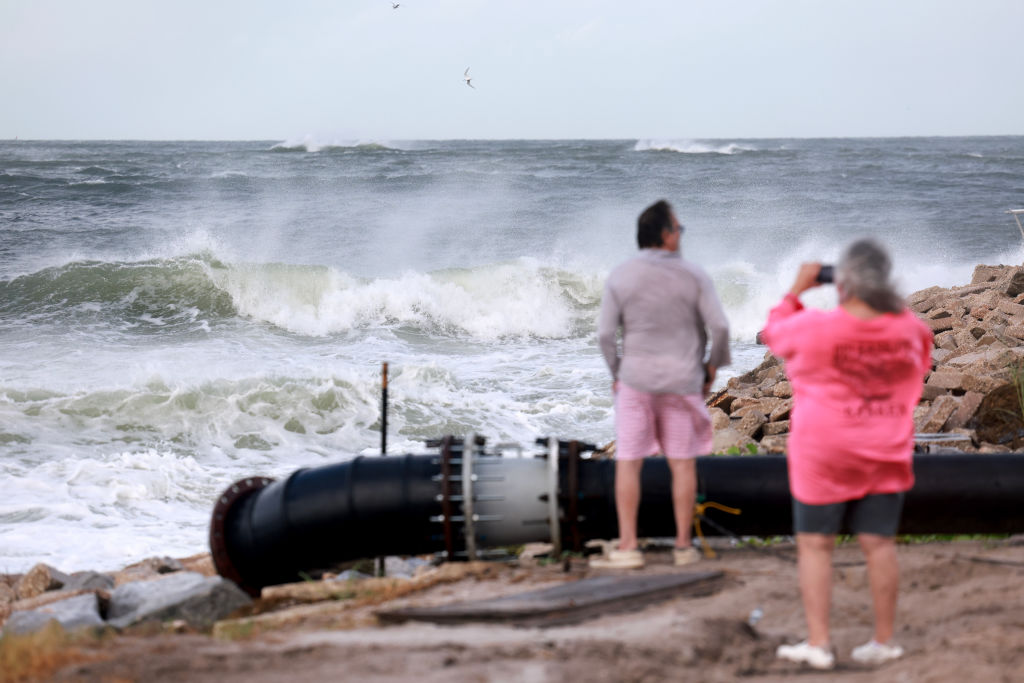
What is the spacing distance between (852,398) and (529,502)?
2.02 metres

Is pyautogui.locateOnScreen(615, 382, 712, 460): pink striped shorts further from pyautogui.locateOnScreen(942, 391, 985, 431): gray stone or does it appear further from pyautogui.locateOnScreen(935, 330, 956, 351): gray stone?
pyautogui.locateOnScreen(935, 330, 956, 351): gray stone

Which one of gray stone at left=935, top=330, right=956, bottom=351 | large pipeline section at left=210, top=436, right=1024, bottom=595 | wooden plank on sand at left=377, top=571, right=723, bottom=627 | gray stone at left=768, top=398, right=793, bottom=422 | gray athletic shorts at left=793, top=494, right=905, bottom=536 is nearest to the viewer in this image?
gray athletic shorts at left=793, top=494, right=905, bottom=536

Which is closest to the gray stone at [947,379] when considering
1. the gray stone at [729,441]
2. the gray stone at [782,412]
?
the gray stone at [782,412]

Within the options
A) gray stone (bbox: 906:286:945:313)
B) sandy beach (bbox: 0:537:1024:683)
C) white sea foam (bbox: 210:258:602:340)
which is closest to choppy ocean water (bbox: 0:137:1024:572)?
white sea foam (bbox: 210:258:602:340)

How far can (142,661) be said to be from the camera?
3838 millimetres

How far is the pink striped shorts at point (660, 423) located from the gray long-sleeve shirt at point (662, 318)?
2.9 inches

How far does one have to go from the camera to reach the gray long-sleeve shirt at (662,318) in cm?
492

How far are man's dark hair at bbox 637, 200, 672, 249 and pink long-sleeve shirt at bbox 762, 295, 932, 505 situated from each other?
126cm

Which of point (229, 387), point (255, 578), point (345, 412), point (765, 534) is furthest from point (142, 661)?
point (229, 387)

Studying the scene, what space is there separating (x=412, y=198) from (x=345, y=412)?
23.3m

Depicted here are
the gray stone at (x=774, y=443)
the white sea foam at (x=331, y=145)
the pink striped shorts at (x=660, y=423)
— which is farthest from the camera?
the white sea foam at (x=331, y=145)

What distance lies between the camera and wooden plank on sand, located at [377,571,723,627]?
442cm

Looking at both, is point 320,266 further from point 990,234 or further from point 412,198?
point 990,234

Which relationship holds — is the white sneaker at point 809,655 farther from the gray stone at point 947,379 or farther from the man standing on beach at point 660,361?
the gray stone at point 947,379
